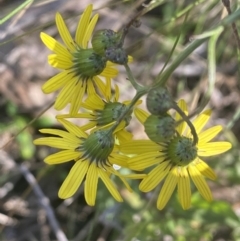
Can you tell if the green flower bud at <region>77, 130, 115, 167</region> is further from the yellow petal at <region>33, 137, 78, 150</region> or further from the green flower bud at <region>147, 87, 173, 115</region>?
the green flower bud at <region>147, 87, 173, 115</region>

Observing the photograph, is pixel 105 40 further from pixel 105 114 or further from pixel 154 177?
pixel 154 177

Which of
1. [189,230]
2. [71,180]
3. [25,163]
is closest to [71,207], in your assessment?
[25,163]

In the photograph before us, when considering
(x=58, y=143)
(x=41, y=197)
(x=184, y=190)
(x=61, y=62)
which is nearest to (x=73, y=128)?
(x=58, y=143)

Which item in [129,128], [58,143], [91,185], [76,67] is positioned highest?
[76,67]

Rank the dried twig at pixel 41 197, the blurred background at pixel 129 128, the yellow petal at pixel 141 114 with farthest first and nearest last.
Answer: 1. the dried twig at pixel 41 197
2. the blurred background at pixel 129 128
3. the yellow petal at pixel 141 114

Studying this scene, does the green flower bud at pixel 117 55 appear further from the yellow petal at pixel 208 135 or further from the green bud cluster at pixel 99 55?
the yellow petal at pixel 208 135

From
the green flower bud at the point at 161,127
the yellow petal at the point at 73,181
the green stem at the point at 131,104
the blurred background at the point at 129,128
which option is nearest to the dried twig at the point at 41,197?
the blurred background at the point at 129,128

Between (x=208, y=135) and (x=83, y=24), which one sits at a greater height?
(x=83, y=24)
